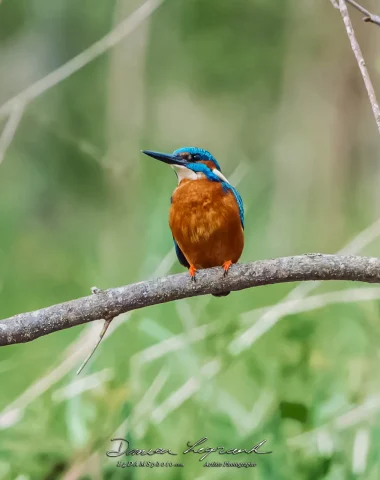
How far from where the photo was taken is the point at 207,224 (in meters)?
1.80

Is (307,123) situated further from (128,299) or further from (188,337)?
(128,299)

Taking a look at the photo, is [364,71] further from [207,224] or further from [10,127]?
[10,127]

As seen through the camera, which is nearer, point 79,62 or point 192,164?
point 192,164

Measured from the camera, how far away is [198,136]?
2564mm

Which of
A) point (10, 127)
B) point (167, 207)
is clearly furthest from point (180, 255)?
point (10, 127)

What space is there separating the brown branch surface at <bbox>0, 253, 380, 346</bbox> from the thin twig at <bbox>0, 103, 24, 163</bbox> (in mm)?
1238

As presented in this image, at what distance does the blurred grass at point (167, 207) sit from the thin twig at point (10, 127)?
0.13 feet

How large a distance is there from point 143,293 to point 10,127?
133 centimetres

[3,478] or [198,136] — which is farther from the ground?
[198,136]

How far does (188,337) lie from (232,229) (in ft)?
2.16

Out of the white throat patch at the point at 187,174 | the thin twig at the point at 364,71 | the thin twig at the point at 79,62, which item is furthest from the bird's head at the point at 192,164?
the thin twig at the point at 79,62

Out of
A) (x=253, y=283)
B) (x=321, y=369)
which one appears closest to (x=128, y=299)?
(x=253, y=283)

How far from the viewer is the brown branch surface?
55.1 inches

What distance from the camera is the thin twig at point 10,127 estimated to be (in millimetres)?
2473
